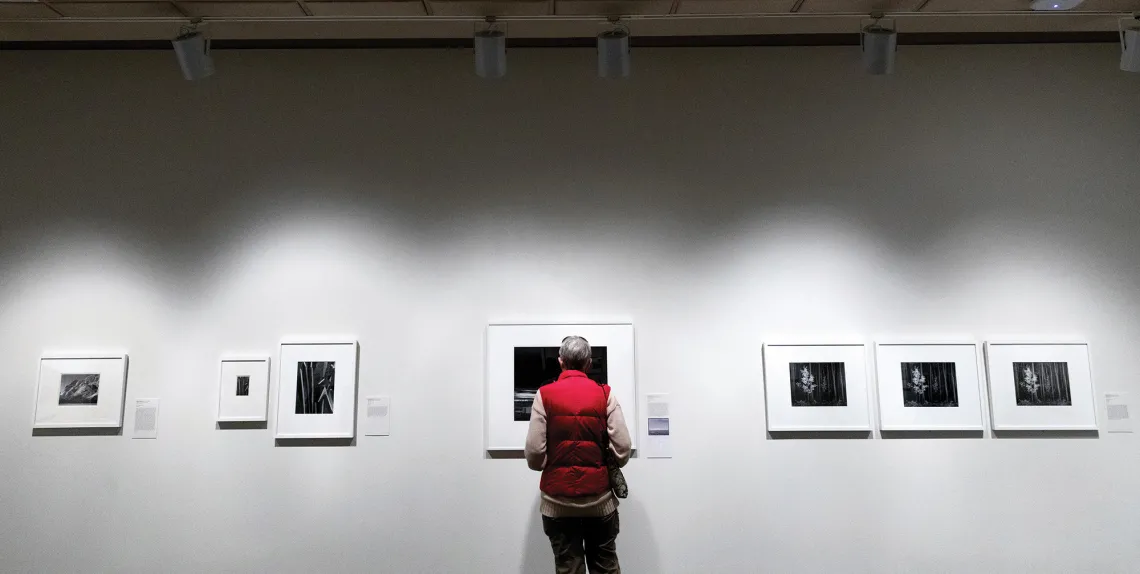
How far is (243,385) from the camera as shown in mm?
4375

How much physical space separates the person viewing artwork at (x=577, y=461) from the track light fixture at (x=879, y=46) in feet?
7.83

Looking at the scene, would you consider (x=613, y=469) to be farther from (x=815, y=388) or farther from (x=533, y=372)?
(x=815, y=388)

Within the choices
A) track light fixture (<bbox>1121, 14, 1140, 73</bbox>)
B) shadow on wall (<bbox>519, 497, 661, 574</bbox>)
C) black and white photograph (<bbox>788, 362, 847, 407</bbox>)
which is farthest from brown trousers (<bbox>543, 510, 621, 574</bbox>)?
track light fixture (<bbox>1121, 14, 1140, 73</bbox>)

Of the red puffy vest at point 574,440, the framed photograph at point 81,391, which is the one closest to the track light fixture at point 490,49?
the red puffy vest at point 574,440

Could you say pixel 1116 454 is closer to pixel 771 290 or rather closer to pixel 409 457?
pixel 771 290

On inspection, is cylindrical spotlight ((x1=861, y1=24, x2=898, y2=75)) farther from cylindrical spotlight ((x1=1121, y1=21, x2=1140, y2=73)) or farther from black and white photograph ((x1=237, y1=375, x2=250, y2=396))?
black and white photograph ((x1=237, y1=375, x2=250, y2=396))

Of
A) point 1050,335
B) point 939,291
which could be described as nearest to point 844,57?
point 939,291

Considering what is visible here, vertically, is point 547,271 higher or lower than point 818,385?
higher

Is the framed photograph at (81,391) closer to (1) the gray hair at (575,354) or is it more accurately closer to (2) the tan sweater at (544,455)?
(2) the tan sweater at (544,455)

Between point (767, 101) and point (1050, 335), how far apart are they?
2.40 m

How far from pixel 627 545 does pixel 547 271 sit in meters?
1.81

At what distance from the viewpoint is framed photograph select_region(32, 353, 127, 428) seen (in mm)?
4371

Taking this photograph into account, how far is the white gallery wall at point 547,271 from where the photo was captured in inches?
169

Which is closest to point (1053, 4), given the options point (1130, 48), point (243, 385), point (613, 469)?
point (1130, 48)
